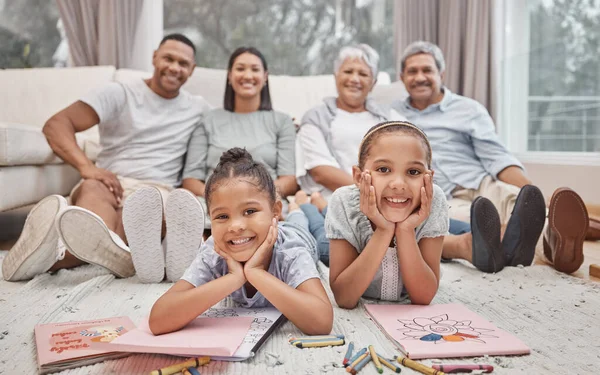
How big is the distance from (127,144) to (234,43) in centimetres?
185

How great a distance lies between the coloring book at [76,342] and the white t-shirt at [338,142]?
131 cm

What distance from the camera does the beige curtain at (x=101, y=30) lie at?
346 centimetres

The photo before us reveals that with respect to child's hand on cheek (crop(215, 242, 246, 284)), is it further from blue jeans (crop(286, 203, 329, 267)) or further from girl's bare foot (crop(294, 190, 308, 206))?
girl's bare foot (crop(294, 190, 308, 206))

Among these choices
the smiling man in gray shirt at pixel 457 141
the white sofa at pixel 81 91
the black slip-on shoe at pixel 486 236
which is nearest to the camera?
the black slip-on shoe at pixel 486 236

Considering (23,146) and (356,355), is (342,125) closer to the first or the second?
(23,146)

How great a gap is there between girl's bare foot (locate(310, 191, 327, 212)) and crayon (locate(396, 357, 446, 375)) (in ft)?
3.88

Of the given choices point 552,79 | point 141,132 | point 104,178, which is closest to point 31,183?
point 104,178

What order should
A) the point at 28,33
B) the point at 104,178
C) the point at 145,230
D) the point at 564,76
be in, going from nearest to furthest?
the point at 145,230, the point at 104,178, the point at 564,76, the point at 28,33

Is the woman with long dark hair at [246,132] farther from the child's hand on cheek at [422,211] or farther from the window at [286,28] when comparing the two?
the window at [286,28]

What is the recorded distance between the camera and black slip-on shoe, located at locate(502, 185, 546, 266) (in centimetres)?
169

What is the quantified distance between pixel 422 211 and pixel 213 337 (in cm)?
52

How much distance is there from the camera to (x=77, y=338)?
1.08 meters

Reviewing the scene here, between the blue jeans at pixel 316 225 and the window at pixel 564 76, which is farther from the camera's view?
the window at pixel 564 76

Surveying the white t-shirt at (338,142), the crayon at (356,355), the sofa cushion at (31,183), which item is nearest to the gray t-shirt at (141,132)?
the sofa cushion at (31,183)
